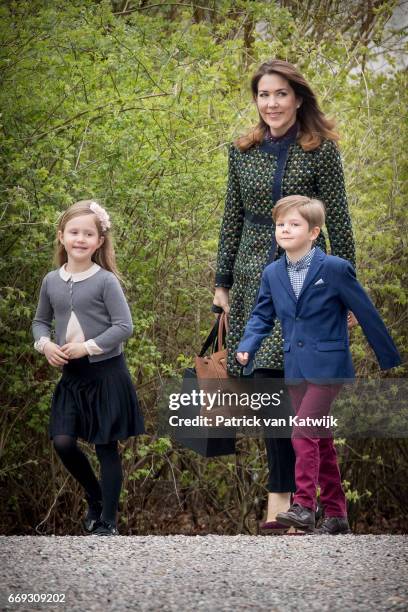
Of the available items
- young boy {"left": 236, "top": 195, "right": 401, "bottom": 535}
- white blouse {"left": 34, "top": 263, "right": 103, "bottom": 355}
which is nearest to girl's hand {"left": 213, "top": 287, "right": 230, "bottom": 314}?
young boy {"left": 236, "top": 195, "right": 401, "bottom": 535}

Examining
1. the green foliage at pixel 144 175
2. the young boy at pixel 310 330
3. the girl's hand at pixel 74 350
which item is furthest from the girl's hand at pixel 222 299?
the green foliage at pixel 144 175

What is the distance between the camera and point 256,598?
3473 mm

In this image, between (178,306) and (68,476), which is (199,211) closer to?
(178,306)

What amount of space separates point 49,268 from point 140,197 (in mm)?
660

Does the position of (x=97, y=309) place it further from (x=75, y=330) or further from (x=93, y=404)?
(x=93, y=404)

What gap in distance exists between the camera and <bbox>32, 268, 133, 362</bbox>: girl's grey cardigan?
4.87m

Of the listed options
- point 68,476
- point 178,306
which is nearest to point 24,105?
point 178,306

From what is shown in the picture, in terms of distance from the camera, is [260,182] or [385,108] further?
[385,108]

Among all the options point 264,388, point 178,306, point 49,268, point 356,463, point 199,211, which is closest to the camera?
point 264,388

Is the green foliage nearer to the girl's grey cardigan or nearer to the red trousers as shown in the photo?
the girl's grey cardigan

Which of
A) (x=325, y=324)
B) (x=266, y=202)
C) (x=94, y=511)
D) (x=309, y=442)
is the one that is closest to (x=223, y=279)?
(x=266, y=202)

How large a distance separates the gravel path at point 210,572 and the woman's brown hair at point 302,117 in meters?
1.78

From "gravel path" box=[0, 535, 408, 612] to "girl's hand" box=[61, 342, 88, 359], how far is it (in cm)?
78

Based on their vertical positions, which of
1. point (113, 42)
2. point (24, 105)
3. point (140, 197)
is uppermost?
point (113, 42)
